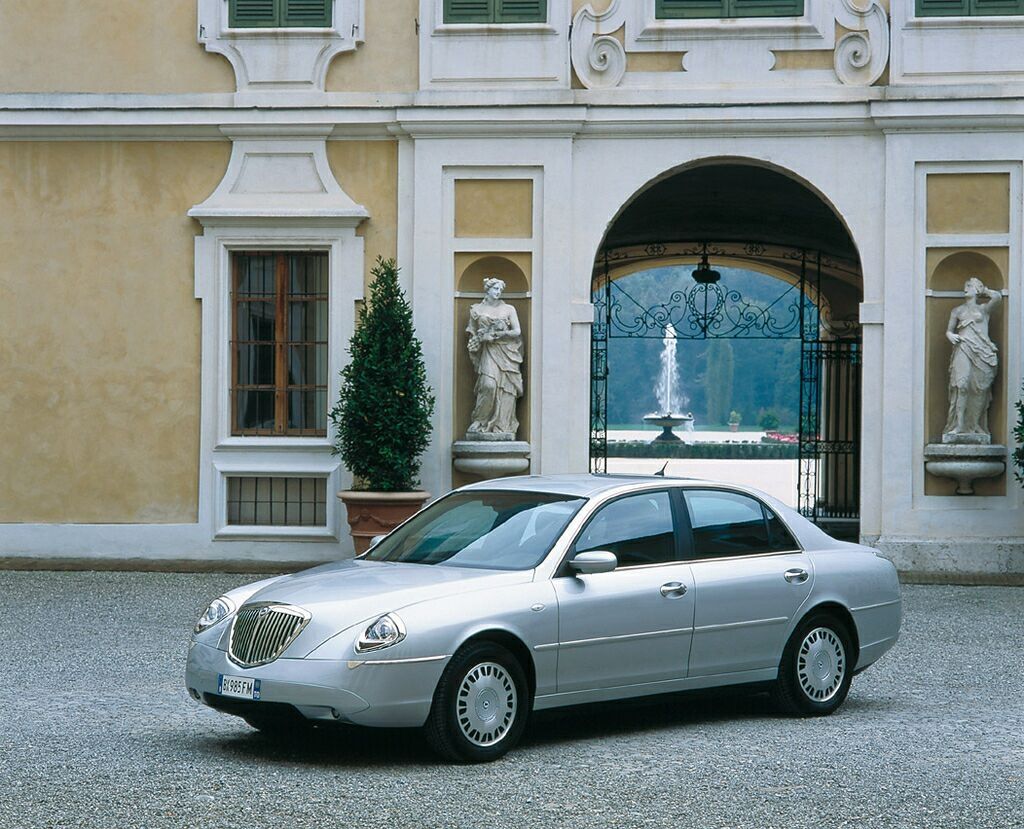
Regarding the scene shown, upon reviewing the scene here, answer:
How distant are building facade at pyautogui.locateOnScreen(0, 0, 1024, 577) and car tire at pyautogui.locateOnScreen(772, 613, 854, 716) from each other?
24.6 feet

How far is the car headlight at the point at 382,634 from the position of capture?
7.36 meters

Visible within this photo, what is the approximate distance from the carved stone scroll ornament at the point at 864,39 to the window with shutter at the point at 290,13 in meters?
5.60

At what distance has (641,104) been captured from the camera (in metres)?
16.9

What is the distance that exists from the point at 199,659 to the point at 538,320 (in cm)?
965

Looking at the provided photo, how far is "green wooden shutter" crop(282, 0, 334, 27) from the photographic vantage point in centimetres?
1725

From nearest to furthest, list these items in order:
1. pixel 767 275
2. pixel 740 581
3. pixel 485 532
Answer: pixel 485 532 → pixel 740 581 → pixel 767 275

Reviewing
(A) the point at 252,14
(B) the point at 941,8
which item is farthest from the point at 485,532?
(B) the point at 941,8

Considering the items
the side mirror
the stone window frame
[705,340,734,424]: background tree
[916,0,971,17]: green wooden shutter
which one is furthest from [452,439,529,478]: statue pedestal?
[705,340,734,424]: background tree

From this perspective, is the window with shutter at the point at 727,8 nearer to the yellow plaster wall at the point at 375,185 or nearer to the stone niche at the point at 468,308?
the stone niche at the point at 468,308

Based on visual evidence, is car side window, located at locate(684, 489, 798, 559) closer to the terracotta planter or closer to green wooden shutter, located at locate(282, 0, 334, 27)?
the terracotta planter

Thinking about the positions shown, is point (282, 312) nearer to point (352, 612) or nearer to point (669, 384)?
point (352, 612)

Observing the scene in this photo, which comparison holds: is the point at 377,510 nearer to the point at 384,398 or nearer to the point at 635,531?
the point at 384,398

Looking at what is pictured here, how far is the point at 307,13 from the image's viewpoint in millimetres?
17281

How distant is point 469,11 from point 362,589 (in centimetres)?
1073
